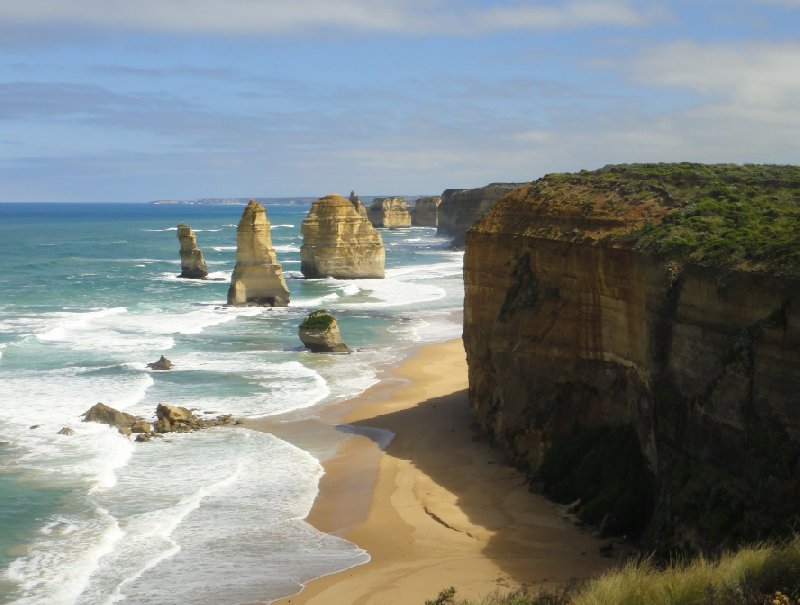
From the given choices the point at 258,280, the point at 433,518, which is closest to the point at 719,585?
the point at 433,518

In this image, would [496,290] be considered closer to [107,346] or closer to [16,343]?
[107,346]

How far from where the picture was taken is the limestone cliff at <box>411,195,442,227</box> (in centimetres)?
17000

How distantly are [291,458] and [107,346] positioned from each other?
2000 centimetres

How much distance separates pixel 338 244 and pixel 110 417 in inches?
1811

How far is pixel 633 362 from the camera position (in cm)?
2072

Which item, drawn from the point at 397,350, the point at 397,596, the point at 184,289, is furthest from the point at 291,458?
the point at 184,289

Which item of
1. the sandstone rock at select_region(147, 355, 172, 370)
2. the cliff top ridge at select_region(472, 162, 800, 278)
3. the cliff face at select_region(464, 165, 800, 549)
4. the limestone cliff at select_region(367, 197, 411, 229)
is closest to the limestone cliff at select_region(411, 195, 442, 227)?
the limestone cliff at select_region(367, 197, 411, 229)

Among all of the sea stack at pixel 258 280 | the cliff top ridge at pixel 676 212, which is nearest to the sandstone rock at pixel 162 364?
the cliff top ridge at pixel 676 212

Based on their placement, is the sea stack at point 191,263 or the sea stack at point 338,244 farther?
the sea stack at point 191,263

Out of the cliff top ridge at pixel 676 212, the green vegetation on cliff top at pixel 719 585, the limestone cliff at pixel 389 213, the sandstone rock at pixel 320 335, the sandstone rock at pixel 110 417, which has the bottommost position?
the sandstone rock at pixel 110 417

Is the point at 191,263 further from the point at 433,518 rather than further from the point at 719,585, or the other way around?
the point at 719,585

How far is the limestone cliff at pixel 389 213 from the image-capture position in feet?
534

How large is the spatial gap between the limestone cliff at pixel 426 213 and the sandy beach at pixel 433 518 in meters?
139

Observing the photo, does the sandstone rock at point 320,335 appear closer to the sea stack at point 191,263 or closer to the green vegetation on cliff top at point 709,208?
the green vegetation on cliff top at point 709,208
